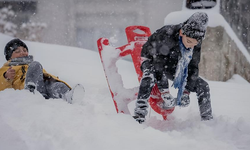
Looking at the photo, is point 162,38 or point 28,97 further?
point 162,38

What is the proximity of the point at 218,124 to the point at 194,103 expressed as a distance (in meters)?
1.13

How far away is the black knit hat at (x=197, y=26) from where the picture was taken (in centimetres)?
160

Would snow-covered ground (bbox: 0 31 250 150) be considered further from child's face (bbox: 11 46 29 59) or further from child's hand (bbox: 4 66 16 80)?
child's face (bbox: 11 46 29 59)

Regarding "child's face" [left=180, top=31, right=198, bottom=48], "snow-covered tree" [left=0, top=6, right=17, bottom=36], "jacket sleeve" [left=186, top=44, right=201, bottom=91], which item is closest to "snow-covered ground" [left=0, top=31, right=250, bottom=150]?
"jacket sleeve" [left=186, top=44, right=201, bottom=91]

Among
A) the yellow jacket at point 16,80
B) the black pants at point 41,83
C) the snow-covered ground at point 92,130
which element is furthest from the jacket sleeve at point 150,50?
the yellow jacket at point 16,80

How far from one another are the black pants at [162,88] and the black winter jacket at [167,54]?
0.03 metres

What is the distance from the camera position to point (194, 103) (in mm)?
2709

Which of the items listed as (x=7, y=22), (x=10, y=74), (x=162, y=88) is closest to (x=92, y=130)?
(x=162, y=88)

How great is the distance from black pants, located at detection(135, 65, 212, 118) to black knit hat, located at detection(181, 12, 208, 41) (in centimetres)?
38

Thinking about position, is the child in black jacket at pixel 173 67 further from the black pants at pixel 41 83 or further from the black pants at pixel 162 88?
the black pants at pixel 41 83

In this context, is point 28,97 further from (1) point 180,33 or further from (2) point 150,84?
(1) point 180,33

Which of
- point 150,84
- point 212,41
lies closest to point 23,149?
point 150,84

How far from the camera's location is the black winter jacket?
1.79 m

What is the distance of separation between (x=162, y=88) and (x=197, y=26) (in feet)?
1.73
